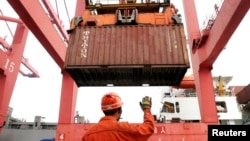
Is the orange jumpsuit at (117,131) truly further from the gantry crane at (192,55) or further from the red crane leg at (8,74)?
the red crane leg at (8,74)

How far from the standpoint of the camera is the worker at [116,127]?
2375 mm

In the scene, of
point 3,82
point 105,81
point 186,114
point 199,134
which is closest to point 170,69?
point 105,81

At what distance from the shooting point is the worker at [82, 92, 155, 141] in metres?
2.38

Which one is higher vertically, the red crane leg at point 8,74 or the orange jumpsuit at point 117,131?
the red crane leg at point 8,74

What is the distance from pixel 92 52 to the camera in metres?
6.67

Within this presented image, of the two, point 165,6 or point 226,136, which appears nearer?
point 226,136

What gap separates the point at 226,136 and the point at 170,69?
3447 mm

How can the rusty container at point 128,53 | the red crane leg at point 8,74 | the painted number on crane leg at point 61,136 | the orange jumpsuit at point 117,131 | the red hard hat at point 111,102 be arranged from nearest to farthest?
the orange jumpsuit at point 117,131, the red hard hat at point 111,102, the rusty container at point 128,53, the painted number on crane leg at point 61,136, the red crane leg at point 8,74

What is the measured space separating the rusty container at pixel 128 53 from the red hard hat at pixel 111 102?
146 inches

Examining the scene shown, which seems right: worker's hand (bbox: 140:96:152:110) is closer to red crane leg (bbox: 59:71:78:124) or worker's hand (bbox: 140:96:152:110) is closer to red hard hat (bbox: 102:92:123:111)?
red hard hat (bbox: 102:92:123:111)

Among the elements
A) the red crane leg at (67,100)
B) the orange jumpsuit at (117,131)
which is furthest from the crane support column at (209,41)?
the orange jumpsuit at (117,131)

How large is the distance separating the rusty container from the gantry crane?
1.70 m

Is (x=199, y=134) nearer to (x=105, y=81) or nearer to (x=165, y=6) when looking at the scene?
(x=105, y=81)

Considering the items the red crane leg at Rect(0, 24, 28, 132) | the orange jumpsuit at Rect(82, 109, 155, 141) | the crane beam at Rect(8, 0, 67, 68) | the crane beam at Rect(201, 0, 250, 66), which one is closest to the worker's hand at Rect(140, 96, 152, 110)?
the orange jumpsuit at Rect(82, 109, 155, 141)
